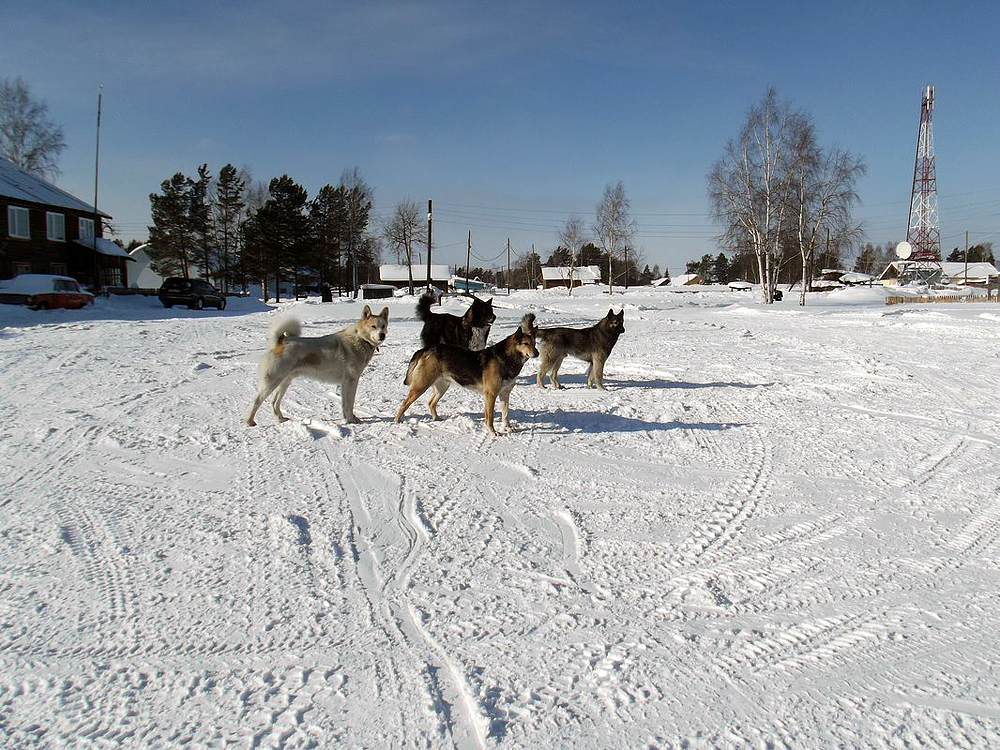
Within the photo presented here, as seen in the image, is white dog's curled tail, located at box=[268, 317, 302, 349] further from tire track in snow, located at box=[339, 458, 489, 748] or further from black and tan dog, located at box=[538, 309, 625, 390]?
black and tan dog, located at box=[538, 309, 625, 390]

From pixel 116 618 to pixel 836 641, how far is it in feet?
11.8

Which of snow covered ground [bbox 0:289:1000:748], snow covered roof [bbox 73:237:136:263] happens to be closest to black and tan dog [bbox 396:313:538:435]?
snow covered ground [bbox 0:289:1000:748]

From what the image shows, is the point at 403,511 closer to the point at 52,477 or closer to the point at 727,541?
the point at 727,541

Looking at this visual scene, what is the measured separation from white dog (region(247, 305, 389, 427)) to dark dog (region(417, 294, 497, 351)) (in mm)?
2281

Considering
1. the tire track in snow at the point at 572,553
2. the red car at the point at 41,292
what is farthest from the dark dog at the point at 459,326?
the red car at the point at 41,292

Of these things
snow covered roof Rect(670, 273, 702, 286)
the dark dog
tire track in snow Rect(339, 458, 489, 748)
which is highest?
snow covered roof Rect(670, 273, 702, 286)

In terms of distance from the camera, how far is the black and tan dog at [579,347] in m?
8.77

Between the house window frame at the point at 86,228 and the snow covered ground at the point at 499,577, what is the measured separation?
38.7 meters

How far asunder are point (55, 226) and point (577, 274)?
70354 mm

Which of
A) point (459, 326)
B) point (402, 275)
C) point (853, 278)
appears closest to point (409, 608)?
point (459, 326)

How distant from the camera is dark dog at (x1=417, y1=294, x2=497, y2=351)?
9312mm

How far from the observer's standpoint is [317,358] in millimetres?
6684

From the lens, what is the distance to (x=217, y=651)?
2.71 m

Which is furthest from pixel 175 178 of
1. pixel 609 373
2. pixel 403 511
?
pixel 403 511
